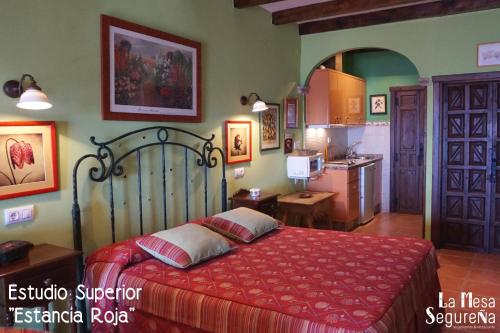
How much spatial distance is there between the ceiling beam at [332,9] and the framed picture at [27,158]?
3.13 meters

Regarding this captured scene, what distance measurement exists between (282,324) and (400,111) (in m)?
5.91

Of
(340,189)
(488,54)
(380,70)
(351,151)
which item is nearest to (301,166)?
(340,189)

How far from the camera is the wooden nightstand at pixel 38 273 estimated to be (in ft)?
6.87

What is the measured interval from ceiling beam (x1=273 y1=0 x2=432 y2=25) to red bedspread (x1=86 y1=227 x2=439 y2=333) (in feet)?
8.03

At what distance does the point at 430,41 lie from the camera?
4.91 metres

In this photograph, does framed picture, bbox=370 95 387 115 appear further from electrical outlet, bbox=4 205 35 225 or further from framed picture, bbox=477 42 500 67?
electrical outlet, bbox=4 205 35 225

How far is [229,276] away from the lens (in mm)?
2535

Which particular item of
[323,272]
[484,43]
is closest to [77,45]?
[323,272]

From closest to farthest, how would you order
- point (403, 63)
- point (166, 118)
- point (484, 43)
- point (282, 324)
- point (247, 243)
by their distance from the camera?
point (282, 324), point (247, 243), point (166, 118), point (484, 43), point (403, 63)

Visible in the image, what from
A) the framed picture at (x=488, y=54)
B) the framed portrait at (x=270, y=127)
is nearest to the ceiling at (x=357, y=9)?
the framed picture at (x=488, y=54)

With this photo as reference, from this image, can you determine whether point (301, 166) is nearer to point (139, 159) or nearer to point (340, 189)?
→ point (340, 189)

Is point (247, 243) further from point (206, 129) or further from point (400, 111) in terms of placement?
point (400, 111)

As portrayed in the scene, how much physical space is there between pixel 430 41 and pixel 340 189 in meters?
2.12

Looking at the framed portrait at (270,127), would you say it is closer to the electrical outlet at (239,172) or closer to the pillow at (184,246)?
the electrical outlet at (239,172)
